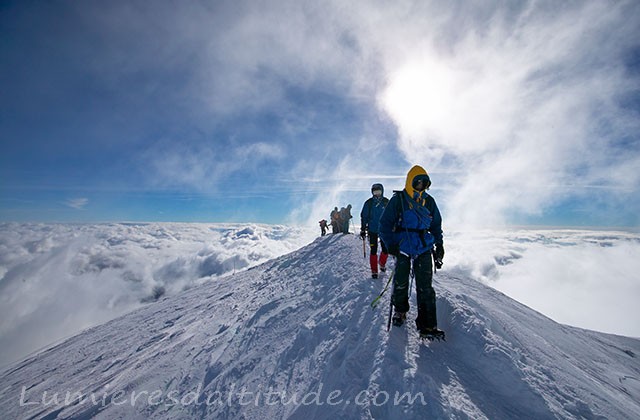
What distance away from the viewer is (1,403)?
1184cm

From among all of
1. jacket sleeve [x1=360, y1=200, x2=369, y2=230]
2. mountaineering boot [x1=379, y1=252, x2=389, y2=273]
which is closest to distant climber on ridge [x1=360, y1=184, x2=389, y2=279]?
jacket sleeve [x1=360, y1=200, x2=369, y2=230]

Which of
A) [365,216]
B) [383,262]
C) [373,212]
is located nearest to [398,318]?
[383,262]

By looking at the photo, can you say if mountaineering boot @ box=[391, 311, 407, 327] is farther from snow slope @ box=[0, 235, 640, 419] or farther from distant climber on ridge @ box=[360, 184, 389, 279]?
distant climber on ridge @ box=[360, 184, 389, 279]

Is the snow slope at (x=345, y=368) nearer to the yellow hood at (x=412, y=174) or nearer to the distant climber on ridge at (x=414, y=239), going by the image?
the distant climber on ridge at (x=414, y=239)

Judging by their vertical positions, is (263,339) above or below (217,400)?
above

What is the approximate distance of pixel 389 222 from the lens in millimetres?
5516

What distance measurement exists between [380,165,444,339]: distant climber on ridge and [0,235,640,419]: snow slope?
587 millimetres

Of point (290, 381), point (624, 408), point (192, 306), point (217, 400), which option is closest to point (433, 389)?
point (290, 381)

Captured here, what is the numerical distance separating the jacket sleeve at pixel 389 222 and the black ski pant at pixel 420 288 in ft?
1.37

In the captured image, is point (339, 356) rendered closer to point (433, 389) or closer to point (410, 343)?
point (410, 343)

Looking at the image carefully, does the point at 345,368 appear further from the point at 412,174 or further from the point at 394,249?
the point at 412,174

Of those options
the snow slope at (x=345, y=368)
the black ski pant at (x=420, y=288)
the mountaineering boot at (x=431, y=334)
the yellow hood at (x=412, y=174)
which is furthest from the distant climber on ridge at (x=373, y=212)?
the mountaineering boot at (x=431, y=334)

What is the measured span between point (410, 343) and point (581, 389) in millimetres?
2815

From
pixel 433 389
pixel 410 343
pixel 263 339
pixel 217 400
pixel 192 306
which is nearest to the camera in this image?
pixel 433 389
